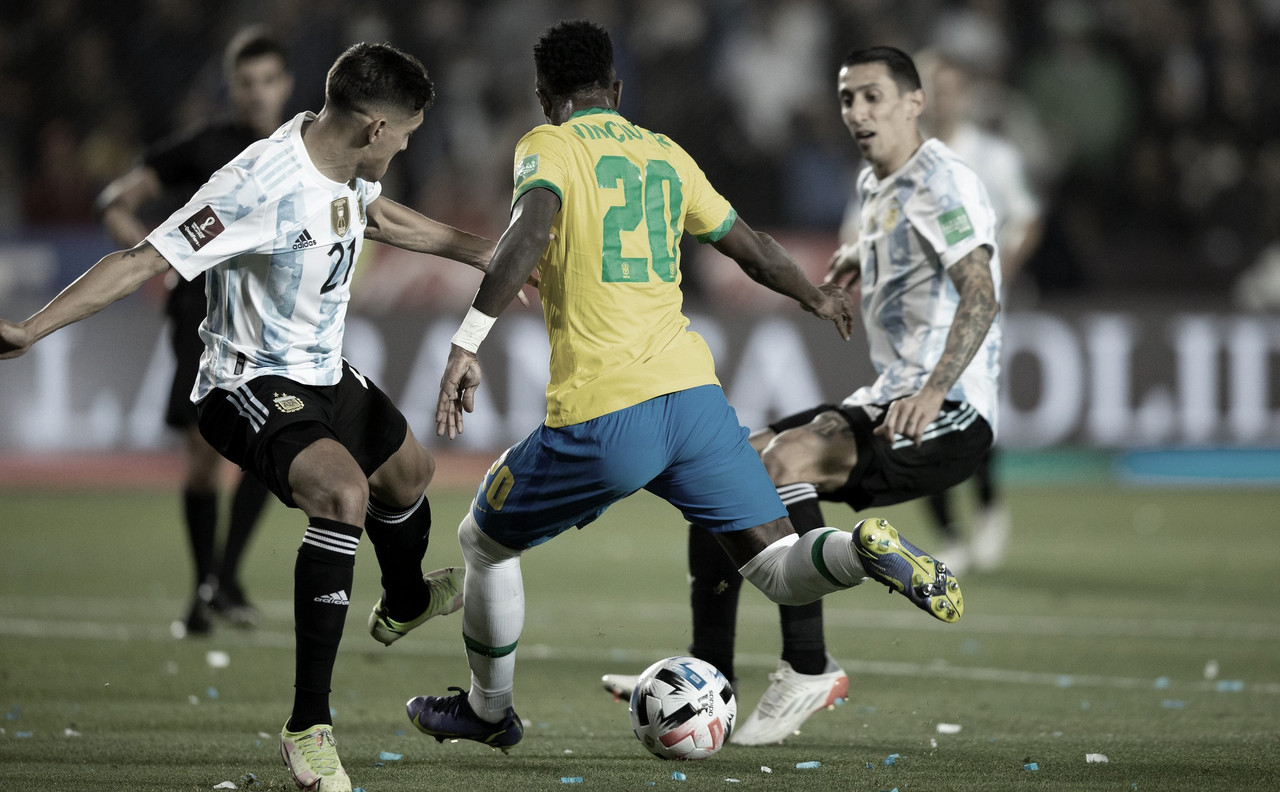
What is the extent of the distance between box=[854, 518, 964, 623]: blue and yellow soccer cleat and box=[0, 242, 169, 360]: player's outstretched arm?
6.25 feet

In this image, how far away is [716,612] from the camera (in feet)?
16.9

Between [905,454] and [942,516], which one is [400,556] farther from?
[942,516]

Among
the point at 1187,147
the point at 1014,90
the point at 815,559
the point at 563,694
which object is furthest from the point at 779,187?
the point at 815,559

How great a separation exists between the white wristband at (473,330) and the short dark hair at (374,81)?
0.72m

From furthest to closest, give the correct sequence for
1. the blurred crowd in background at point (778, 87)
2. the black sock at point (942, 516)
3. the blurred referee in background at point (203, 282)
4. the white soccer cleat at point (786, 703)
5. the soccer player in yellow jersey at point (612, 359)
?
the blurred crowd in background at point (778, 87) → the black sock at point (942, 516) → the blurred referee in background at point (203, 282) → the white soccer cleat at point (786, 703) → the soccer player in yellow jersey at point (612, 359)

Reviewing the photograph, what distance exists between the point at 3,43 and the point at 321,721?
12.9 m

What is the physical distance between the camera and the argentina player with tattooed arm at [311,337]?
4.29m

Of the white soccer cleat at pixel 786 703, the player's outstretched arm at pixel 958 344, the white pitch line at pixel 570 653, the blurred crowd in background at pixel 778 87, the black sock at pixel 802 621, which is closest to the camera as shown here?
the player's outstretched arm at pixel 958 344

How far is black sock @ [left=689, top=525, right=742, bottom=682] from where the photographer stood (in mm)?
5152

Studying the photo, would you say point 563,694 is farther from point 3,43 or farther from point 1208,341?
point 3,43

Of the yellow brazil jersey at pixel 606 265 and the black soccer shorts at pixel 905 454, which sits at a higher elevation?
the yellow brazil jersey at pixel 606 265

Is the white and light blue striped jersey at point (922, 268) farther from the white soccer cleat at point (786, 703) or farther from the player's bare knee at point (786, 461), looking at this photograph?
the white soccer cleat at point (786, 703)

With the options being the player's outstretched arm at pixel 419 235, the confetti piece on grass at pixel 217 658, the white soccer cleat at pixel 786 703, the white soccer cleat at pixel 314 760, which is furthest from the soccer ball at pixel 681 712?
the confetti piece on grass at pixel 217 658

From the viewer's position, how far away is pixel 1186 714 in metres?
5.43
